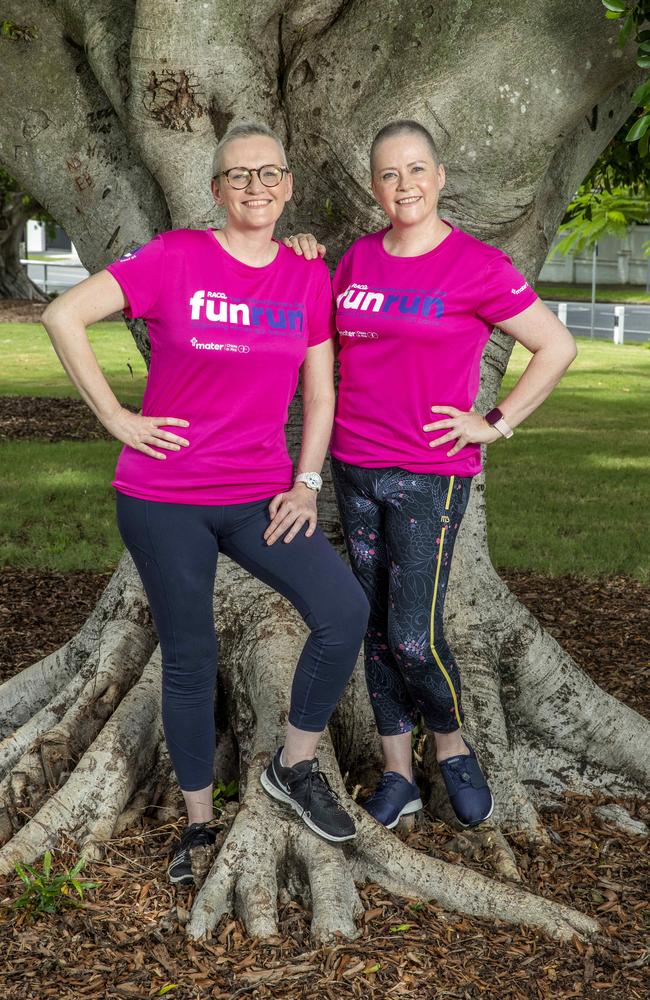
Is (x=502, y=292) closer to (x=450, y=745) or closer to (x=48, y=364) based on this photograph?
(x=450, y=745)

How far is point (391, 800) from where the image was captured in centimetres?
402

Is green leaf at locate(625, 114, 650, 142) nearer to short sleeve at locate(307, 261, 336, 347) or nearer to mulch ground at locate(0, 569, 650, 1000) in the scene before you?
short sleeve at locate(307, 261, 336, 347)

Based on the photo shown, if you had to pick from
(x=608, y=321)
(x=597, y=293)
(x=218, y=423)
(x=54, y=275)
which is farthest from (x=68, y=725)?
(x=54, y=275)

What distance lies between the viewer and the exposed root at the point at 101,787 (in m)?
3.91

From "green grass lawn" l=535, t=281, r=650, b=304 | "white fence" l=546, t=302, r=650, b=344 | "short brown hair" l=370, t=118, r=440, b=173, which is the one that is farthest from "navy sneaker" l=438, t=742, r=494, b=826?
"green grass lawn" l=535, t=281, r=650, b=304

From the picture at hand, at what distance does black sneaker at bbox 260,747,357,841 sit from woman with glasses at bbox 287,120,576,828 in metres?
0.43

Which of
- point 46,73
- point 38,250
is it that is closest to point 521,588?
point 46,73

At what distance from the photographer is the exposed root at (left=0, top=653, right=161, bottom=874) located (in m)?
3.91

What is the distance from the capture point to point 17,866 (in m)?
3.76

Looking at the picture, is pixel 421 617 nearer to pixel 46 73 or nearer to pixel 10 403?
pixel 46 73

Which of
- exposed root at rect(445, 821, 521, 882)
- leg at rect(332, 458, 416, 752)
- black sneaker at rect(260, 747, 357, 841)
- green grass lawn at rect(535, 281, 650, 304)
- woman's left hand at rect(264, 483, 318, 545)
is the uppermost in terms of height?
woman's left hand at rect(264, 483, 318, 545)

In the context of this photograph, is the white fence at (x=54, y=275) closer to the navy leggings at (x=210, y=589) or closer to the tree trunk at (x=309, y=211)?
the tree trunk at (x=309, y=211)

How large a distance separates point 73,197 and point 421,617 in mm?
2448

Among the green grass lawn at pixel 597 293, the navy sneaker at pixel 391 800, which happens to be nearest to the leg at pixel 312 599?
the navy sneaker at pixel 391 800
